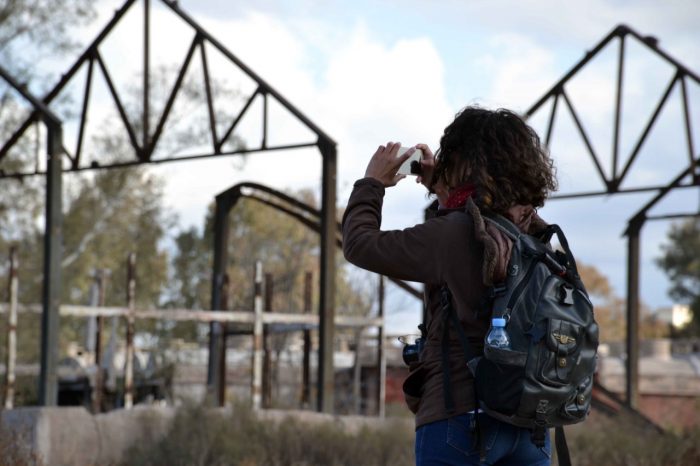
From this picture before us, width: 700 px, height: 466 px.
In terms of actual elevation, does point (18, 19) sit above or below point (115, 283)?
above

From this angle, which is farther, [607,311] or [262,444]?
[607,311]

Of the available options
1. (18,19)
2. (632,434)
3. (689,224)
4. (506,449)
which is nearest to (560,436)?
(506,449)

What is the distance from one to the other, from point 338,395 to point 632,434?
40.9ft

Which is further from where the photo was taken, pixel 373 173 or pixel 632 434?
pixel 632 434

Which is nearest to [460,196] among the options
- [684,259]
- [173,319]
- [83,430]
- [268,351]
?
[83,430]

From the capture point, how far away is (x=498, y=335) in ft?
10.3

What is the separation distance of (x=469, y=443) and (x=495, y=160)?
2.70 feet

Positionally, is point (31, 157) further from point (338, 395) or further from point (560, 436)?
point (560, 436)

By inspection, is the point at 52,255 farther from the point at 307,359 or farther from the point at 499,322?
the point at 499,322

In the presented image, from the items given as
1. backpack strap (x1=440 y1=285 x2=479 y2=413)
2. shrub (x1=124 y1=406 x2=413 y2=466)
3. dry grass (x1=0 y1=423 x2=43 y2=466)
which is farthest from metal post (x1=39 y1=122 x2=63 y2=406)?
backpack strap (x1=440 y1=285 x2=479 y2=413)

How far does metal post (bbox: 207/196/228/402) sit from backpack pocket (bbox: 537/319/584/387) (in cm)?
1211

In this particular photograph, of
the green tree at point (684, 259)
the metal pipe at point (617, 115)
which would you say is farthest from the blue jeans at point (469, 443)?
the green tree at point (684, 259)

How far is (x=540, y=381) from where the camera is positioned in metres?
3.14

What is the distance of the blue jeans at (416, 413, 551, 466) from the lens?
10.6 feet
